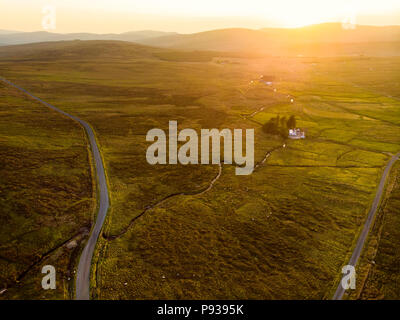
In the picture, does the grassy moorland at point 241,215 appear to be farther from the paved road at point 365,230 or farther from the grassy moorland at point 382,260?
the grassy moorland at point 382,260

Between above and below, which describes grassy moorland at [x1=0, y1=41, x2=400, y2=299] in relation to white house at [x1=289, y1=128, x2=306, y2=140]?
below

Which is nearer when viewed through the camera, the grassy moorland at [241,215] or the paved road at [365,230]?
the paved road at [365,230]

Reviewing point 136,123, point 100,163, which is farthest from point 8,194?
point 136,123

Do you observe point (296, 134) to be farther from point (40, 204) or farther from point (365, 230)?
point (40, 204)

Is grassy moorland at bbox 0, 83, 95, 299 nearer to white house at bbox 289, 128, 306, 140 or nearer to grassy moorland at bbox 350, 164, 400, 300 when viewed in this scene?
grassy moorland at bbox 350, 164, 400, 300

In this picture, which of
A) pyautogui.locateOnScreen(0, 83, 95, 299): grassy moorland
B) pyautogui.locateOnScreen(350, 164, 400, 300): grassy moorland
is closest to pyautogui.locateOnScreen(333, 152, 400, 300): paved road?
pyautogui.locateOnScreen(350, 164, 400, 300): grassy moorland

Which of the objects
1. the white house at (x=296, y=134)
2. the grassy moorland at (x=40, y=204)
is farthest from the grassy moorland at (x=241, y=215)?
the grassy moorland at (x=40, y=204)

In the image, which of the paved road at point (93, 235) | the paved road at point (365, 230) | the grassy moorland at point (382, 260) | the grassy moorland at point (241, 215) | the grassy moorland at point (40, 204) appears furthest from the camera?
the grassy moorland at point (241, 215)

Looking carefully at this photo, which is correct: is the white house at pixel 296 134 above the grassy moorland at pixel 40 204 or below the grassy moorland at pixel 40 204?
above

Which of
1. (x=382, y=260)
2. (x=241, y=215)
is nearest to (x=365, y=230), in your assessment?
(x=382, y=260)
